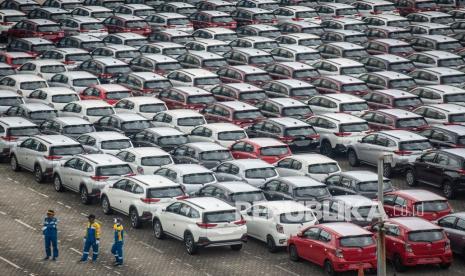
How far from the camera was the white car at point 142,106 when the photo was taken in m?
54.5

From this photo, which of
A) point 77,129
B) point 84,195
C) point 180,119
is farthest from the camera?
point 180,119

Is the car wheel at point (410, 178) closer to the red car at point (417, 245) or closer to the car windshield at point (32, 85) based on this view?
the red car at point (417, 245)

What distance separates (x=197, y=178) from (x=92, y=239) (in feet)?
22.7

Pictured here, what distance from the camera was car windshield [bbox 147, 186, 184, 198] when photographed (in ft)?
135

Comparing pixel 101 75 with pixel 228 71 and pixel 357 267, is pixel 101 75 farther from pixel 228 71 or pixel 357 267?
pixel 357 267

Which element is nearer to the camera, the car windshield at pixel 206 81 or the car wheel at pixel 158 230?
the car wheel at pixel 158 230

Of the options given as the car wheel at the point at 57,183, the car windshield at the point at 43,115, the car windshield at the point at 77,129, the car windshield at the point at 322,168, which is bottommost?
the car wheel at the point at 57,183

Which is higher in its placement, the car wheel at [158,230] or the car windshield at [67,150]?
the car windshield at [67,150]

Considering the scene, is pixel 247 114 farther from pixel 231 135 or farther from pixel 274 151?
pixel 274 151

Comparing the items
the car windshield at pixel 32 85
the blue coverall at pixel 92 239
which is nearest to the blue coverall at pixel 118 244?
the blue coverall at pixel 92 239

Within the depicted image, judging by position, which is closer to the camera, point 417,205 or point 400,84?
point 417,205

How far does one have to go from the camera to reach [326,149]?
5112 cm

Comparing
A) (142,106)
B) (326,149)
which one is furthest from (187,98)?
(326,149)

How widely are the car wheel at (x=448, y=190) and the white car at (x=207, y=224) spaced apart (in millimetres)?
9637
